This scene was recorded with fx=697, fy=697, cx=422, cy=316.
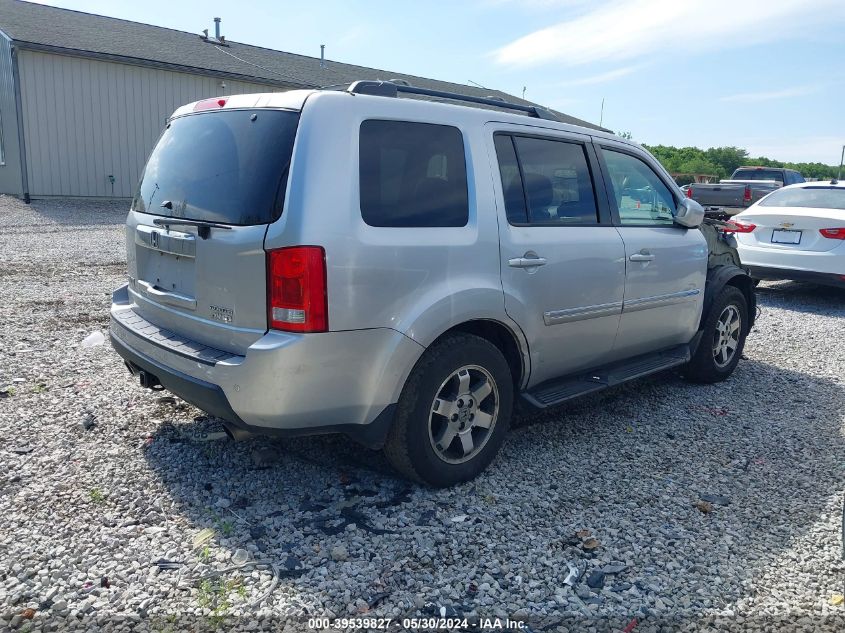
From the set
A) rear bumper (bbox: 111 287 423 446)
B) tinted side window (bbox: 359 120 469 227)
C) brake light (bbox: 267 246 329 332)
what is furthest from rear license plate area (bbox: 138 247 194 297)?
tinted side window (bbox: 359 120 469 227)

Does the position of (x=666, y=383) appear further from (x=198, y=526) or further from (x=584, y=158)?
(x=198, y=526)

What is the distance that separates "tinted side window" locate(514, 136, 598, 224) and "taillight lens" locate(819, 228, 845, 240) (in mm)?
5961

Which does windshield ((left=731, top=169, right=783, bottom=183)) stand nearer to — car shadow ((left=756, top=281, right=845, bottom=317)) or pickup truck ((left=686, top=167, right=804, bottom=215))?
pickup truck ((left=686, top=167, right=804, bottom=215))

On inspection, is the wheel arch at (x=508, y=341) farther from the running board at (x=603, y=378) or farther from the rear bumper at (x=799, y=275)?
the rear bumper at (x=799, y=275)

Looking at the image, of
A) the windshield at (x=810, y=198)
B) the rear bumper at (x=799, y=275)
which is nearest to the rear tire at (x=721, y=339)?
the rear bumper at (x=799, y=275)

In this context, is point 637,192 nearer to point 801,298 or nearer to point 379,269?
point 379,269

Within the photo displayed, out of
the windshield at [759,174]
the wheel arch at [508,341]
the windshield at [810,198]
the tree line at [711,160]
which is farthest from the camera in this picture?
the tree line at [711,160]

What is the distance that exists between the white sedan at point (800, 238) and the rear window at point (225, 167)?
7561mm

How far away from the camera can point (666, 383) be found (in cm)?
573

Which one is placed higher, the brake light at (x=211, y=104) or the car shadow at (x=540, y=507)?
the brake light at (x=211, y=104)

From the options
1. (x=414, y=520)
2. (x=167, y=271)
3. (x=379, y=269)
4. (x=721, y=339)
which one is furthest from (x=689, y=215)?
(x=167, y=271)

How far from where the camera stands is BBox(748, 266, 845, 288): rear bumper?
8.73 meters

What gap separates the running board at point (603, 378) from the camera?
4090mm

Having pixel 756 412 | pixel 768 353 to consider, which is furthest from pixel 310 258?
pixel 768 353
